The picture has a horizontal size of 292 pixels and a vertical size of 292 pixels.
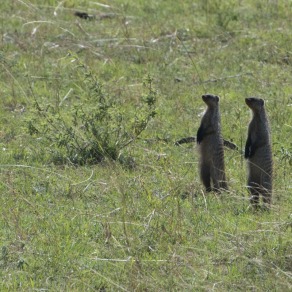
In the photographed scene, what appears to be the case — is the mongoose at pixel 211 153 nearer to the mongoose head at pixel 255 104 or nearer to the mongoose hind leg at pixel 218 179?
the mongoose hind leg at pixel 218 179

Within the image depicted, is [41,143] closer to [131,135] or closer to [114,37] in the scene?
[131,135]

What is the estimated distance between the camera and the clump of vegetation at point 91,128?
778cm

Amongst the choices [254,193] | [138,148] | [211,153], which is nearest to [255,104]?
[211,153]

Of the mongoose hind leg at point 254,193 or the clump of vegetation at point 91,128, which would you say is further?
the clump of vegetation at point 91,128

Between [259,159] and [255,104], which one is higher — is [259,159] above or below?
below

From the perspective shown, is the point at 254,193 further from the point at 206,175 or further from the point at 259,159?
the point at 206,175

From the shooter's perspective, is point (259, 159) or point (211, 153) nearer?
point (259, 159)

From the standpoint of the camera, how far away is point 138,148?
26.6 feet

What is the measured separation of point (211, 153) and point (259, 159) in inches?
18.4

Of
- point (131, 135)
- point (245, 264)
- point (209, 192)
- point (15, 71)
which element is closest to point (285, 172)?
point (209, 192)

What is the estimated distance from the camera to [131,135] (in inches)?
316

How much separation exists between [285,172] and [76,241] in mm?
1992

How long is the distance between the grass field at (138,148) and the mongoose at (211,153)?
12 cm

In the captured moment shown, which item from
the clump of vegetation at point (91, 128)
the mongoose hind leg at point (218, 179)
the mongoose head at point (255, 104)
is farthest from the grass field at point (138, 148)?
the mongoose head at point (255, 104)
